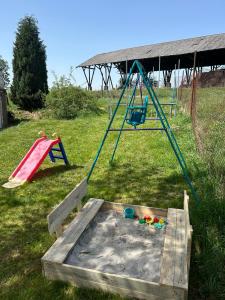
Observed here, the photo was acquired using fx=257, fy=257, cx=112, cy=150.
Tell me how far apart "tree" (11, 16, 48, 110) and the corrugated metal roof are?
716 cm

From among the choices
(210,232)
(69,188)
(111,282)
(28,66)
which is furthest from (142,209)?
(28,66)

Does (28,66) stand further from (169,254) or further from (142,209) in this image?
(169,254)

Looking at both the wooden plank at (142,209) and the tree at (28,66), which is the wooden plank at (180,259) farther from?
the tree at (28,66)

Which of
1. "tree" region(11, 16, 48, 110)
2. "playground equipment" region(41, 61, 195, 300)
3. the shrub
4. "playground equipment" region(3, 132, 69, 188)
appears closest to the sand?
"playground equipment" region(41, 61, 195, 300)

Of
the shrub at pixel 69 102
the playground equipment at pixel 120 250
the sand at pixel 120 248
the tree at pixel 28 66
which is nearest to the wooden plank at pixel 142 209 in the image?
the playground equipment at pixel 120 250

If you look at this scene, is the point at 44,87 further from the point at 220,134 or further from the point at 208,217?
the point at 208,217

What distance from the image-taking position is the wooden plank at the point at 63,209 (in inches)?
100

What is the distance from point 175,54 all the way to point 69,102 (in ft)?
37.0

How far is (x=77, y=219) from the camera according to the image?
3.12 metres

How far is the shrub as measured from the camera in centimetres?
1328

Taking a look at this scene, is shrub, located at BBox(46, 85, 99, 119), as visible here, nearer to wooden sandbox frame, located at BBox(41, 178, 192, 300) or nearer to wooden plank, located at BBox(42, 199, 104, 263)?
wooden plank, located at BBox(42, 199, 104, 263)

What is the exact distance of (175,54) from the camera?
2055cm

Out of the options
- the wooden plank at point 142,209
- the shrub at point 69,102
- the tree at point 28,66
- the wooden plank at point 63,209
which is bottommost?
the wooden plank at point 142,209

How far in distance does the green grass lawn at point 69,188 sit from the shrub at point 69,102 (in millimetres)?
4878
